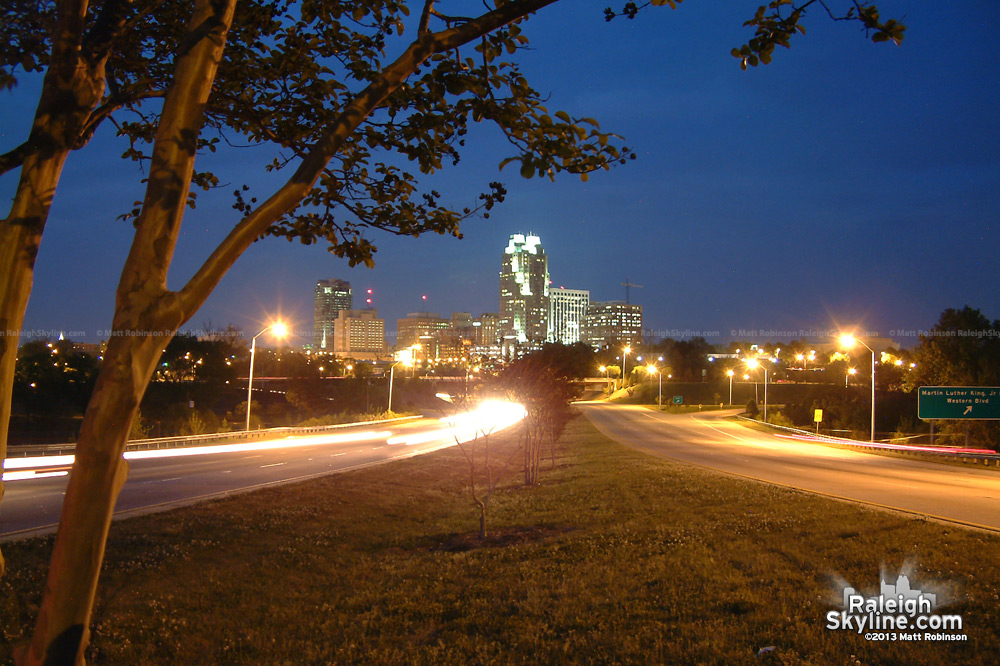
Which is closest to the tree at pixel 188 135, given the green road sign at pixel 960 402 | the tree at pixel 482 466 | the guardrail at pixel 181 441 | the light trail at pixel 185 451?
the tree at pixel 482 466

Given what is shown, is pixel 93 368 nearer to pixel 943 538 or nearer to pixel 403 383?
pixel 403 383

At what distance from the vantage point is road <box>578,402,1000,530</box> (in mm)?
15219

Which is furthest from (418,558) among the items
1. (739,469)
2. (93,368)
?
(93,368)

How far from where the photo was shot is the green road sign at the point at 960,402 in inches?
1258

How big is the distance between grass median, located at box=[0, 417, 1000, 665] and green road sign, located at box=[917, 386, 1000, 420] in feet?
77.9

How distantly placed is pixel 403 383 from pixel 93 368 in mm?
39718

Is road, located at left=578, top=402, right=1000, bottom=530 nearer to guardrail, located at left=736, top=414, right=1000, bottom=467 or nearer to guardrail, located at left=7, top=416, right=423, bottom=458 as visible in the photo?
guardrail, located at left=736, top=414, right=1000, bottom=467

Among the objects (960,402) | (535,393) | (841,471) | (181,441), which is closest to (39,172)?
(535,393)

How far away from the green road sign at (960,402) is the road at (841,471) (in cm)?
335

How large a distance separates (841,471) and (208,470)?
70.5ft

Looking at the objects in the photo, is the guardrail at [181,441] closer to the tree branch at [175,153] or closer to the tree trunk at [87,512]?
the tree trunk at [87,512]

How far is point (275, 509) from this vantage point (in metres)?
13.4

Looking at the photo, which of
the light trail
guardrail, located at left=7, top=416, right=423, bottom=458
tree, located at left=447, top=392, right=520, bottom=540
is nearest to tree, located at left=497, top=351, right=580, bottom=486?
tree, located at left=447, top=392, right=520, bottom=540

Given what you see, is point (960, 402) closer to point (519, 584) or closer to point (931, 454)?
point (931, 454)
